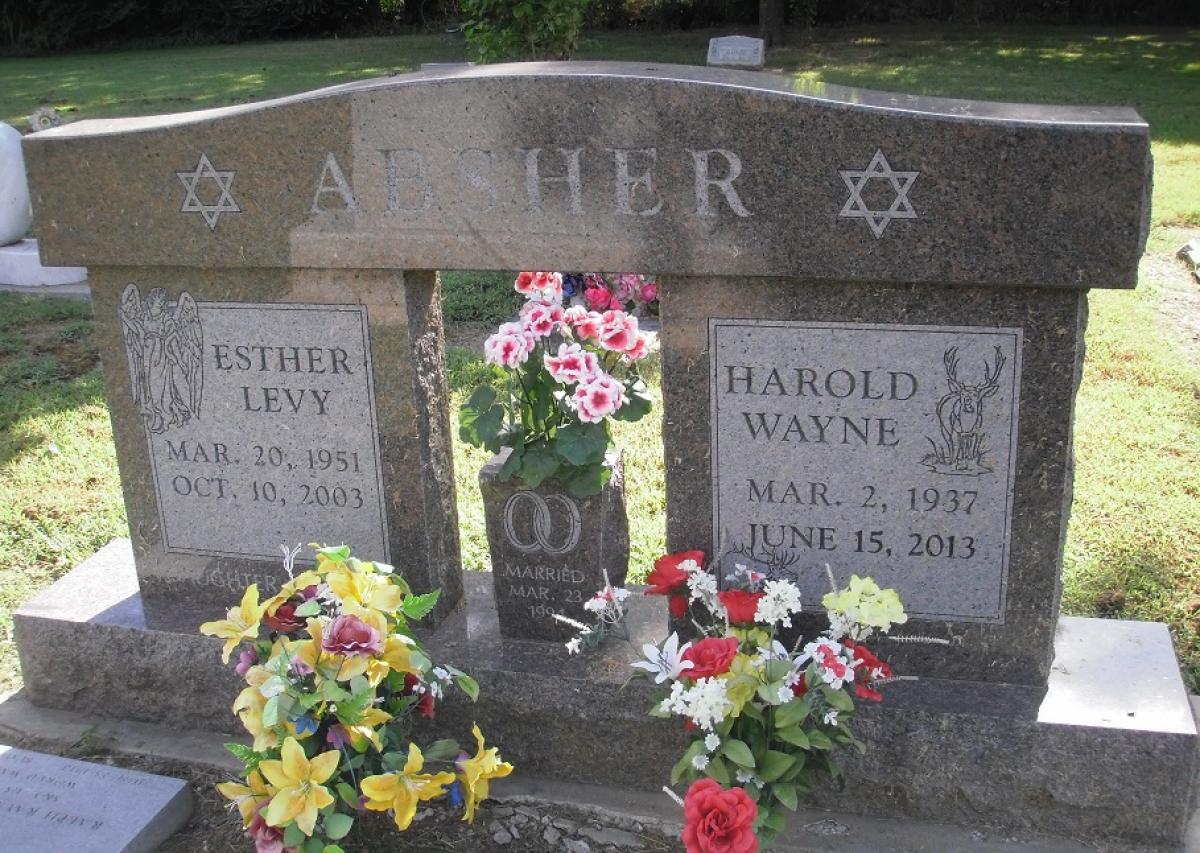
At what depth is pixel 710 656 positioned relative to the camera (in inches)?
105

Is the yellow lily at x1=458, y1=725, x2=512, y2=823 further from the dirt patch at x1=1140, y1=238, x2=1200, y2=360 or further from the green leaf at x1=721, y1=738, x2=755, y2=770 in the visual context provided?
the dirt patch at x1=1140, y1=238, x2=1200, y2=360

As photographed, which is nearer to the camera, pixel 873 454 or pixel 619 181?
pixel 619 181

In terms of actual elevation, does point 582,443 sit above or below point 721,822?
above

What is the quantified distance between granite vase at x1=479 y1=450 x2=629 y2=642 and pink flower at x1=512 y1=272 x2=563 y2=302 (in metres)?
0.45

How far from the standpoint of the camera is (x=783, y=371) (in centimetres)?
294

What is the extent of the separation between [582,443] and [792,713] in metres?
0.86

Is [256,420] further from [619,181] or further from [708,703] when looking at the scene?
[708,703]

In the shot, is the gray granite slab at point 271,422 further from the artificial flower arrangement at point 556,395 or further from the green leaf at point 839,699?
the green leaf at point 839,699

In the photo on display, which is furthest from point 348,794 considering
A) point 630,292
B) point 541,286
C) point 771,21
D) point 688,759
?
point 771,21

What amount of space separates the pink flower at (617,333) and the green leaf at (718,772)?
1075 millimetres

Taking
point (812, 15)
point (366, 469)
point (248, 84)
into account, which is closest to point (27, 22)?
point (248, 84)

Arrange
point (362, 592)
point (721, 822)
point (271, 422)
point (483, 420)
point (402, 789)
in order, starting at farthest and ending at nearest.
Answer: point (271, 422) < point (483, 420) < point (362, 592) < point (402, 789) < point (721, 822)

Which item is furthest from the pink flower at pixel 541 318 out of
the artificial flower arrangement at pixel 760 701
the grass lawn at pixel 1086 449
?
the grass lawn at pixel 1086 449

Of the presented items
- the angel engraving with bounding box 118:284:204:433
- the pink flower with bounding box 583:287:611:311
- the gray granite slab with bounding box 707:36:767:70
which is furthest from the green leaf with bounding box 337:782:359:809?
the gray granite slab with bounding box 707:36:767:70
